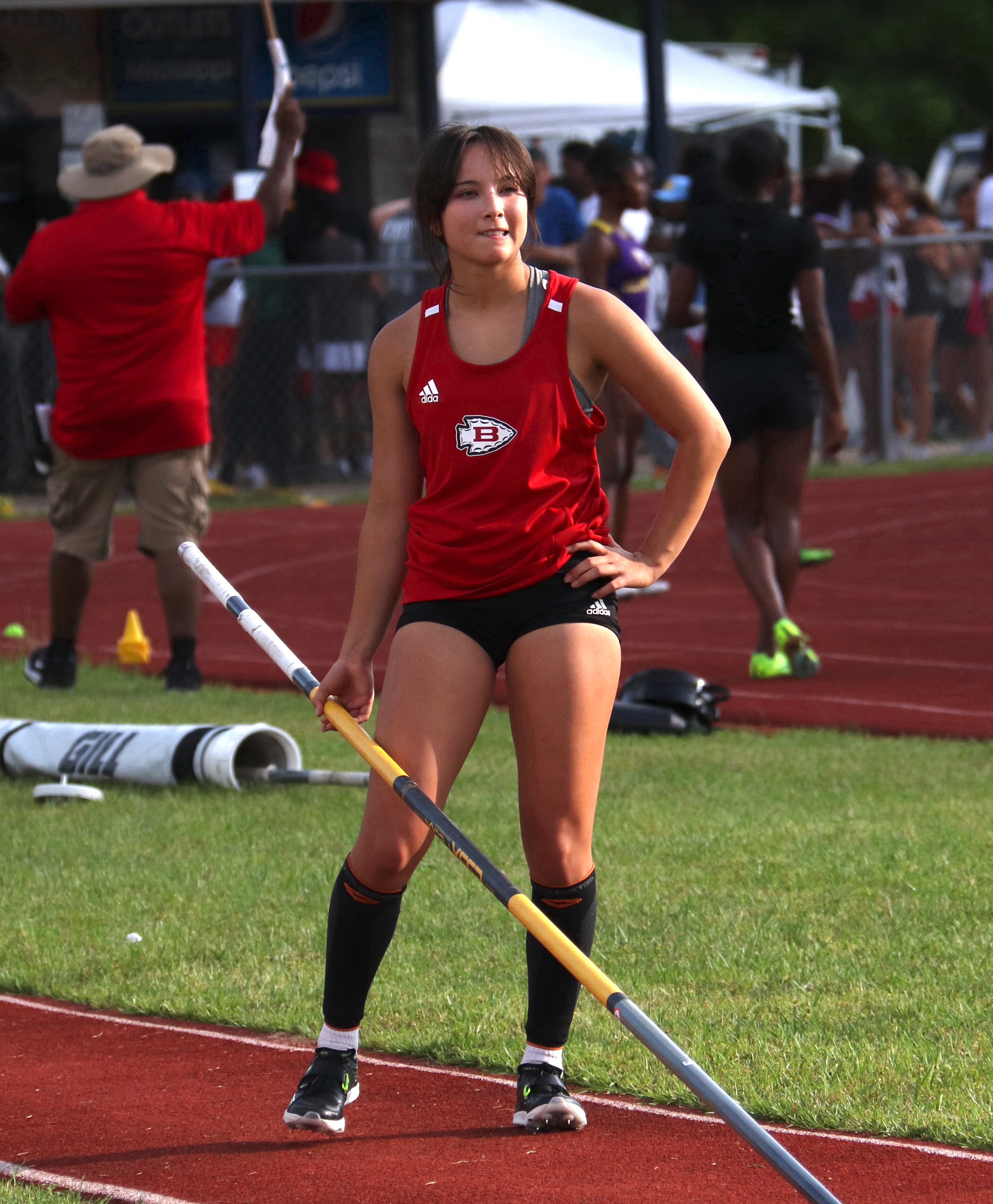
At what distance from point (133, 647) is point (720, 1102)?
24.3 ft

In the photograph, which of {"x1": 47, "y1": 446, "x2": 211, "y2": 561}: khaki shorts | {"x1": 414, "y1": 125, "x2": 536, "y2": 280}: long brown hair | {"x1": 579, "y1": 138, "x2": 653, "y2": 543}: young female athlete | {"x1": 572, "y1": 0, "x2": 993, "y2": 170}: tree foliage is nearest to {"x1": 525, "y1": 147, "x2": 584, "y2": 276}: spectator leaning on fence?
{"x1": 579, "y1": 138, "x2": 653, "y2": 543}: young female athlete

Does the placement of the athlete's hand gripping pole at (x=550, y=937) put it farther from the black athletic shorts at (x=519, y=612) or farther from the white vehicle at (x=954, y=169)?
the white vehicle at (x=954, y=169)

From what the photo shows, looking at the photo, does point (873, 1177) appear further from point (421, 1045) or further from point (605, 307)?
point (605, 307)

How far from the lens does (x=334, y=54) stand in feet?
63.0

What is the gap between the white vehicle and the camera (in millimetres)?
27328

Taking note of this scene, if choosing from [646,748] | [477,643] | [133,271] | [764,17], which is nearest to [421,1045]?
[477,643]

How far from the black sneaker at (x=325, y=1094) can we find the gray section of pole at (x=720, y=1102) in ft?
2.93

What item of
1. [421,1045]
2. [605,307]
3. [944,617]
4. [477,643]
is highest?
[605,307]

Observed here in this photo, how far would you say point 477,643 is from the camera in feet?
13.6

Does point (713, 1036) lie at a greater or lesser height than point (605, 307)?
lesser

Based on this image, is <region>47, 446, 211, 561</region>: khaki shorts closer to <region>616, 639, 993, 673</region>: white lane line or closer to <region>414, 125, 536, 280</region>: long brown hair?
<region>616, 639, 993, 673</region>: white lane line

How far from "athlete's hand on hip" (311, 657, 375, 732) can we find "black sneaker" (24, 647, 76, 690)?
5.54 metres

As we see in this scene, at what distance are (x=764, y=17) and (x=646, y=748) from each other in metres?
35.8

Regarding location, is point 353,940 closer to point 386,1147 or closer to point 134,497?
point 386,1147
